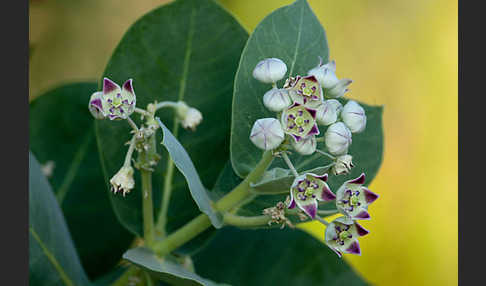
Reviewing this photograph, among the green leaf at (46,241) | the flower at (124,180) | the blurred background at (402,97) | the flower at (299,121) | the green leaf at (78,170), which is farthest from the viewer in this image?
the blurred background at (402,97)

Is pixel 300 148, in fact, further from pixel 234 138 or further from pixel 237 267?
pixel 237 267

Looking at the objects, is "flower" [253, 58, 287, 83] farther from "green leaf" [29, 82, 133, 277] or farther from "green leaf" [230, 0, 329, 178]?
"green leaf" [29, 82, 133, 277]

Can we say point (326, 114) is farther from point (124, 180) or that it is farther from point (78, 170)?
point (78, 170)

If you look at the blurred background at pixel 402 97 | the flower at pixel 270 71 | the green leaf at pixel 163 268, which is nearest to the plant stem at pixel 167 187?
the green leaf at pixel 163 268

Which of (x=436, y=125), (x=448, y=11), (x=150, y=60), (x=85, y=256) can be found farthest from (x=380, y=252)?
(x=150, y=60)

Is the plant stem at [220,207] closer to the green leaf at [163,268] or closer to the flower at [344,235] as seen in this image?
the green leaf at [163,268]
